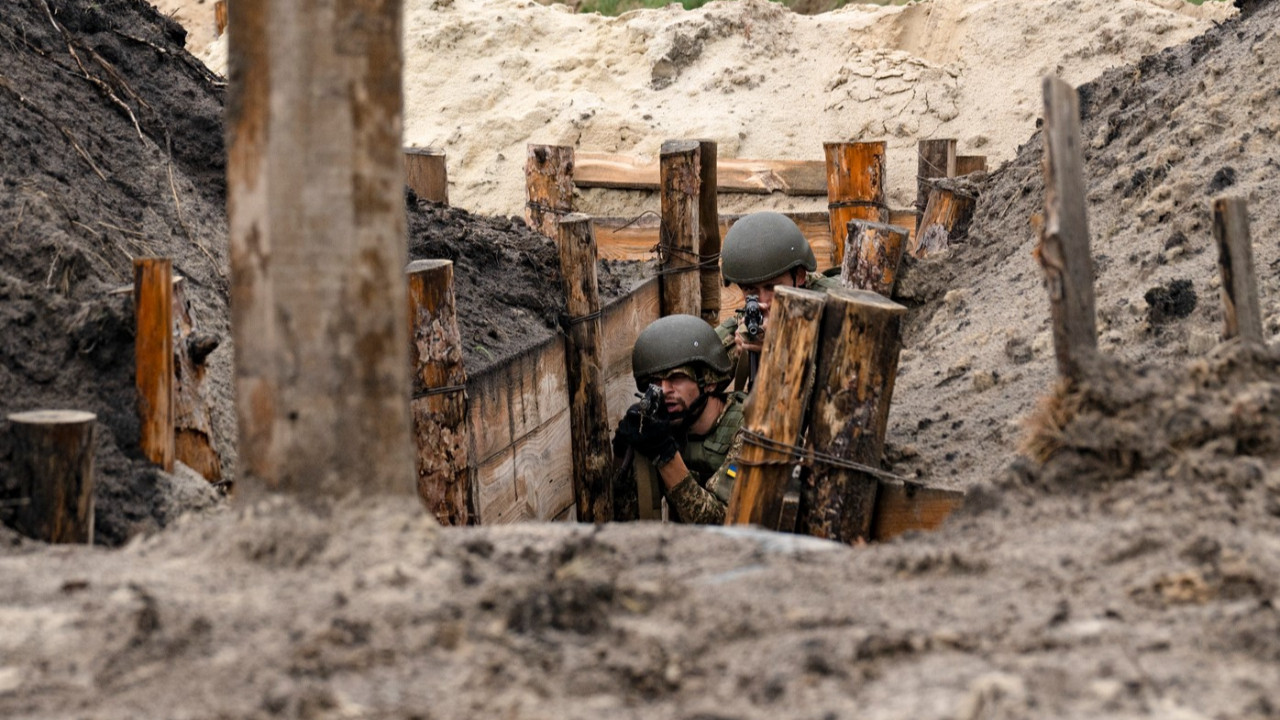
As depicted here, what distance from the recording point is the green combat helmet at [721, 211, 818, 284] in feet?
22.7

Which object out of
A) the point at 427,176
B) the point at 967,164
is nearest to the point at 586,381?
the point at 427,176

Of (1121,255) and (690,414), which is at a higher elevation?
(1121,255)

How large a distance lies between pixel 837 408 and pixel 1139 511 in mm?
1544

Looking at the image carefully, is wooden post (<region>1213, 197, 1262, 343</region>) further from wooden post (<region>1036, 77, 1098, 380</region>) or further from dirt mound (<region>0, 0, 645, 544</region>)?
dirt mound (<region>0, 0, 645, 544</region>)

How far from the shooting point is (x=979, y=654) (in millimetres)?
2576

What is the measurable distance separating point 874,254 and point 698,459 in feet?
4.50

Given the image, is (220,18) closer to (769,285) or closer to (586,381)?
(586,381)

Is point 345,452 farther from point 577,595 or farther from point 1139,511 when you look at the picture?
point 1139,511

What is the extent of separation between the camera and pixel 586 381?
7.12 metres

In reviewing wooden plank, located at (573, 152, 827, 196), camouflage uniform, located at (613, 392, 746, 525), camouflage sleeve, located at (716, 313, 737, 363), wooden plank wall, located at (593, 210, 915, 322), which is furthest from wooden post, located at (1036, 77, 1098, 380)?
wooden plank, located at (573, 152, 827, 196)

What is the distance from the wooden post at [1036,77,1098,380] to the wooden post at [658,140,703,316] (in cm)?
489

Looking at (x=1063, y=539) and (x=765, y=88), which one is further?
(x=765, y=88)

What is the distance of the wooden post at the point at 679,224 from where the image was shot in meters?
8.54

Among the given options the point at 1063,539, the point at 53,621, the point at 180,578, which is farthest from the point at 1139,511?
the point at 53,621
